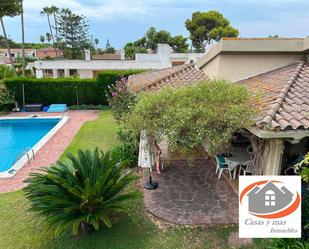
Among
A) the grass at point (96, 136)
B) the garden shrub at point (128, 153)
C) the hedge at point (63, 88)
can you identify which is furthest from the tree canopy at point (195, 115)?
the hedge at point (63, 88)

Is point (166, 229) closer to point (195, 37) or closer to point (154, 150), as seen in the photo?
point (154, 150)

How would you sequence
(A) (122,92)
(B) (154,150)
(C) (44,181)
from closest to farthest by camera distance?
(C) (44,181) → (B) (154,150) → (A) (122,92)

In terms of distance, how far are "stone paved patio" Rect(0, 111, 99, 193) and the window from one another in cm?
1214

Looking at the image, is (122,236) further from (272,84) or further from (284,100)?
(272,84)

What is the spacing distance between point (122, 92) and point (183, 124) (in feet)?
39.6

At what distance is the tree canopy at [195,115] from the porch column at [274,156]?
61.0 inches

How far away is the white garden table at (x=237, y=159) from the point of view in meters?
12.7

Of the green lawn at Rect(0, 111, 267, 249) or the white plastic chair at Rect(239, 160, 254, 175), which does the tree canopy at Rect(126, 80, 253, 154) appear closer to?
the green lawn at Rect(0, 111, 267, 249)

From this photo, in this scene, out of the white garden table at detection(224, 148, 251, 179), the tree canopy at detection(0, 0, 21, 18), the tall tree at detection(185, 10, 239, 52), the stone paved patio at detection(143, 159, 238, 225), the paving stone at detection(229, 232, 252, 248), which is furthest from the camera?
the tall tree at detection(185, 10, 239, 52)

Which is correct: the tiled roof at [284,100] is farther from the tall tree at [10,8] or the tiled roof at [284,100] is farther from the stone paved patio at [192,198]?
the tall tree at [10,8]

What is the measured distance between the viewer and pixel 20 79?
106 feet

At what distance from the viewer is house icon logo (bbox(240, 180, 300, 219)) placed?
5.93m

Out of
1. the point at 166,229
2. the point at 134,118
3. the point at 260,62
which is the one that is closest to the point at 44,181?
the point at 134,118

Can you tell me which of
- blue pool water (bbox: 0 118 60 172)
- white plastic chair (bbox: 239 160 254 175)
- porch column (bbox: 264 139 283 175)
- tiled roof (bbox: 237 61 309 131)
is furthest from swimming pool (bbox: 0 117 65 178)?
tiled roof (bbox: 237 61 309 131)
